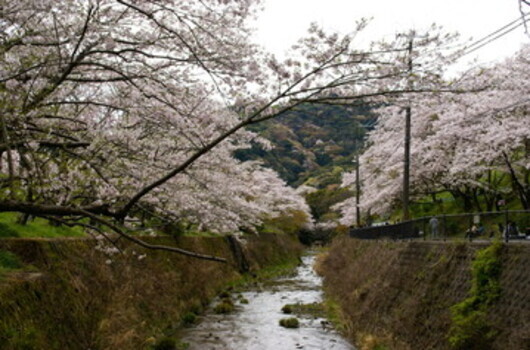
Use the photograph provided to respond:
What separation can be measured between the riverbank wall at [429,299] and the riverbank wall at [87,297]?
6.01 metres

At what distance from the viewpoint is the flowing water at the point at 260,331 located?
43.4 feet

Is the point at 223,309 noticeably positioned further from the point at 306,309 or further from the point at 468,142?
the point at 468,142

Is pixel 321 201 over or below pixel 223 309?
over

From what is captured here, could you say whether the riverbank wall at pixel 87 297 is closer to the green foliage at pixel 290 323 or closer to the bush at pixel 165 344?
the bush at pixel 165 344

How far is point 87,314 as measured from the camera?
9.54 m

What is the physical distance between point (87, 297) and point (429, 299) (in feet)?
26.0

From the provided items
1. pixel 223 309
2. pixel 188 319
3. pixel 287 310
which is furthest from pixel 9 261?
pixel 287 310

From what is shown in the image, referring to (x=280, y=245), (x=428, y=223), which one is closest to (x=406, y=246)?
(x=428, y=223)

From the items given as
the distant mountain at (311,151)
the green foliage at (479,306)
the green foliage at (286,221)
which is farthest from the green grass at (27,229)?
the distant mountain at (311,151)

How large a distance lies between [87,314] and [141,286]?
442 cm

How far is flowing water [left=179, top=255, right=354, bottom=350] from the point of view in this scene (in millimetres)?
13219

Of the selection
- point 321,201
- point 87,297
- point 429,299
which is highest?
point 321,201

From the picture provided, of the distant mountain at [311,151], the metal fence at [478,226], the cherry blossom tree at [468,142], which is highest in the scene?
the distant mountain at [311,151]

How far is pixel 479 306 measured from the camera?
8805 millimetres
